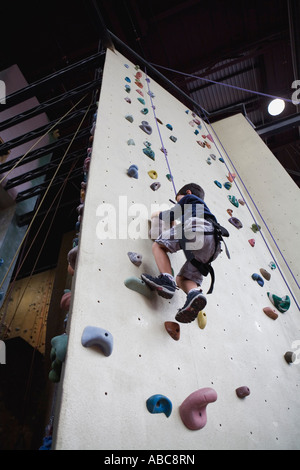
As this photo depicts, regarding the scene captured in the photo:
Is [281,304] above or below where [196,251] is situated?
below

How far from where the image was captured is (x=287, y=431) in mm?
Result: 1369

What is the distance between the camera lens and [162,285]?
1.18 metres

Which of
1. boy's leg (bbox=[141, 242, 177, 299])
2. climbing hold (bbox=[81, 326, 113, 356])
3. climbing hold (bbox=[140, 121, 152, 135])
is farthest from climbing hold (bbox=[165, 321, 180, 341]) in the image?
climbing hold (bbox=[140, 121, 152, 135])

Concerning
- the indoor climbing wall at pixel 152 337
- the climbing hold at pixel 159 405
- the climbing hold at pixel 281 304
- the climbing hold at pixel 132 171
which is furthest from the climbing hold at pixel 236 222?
the climbing hold at pixel 159 405

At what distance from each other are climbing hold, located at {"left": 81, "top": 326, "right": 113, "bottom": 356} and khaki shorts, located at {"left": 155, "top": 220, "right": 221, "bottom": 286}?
0.56 m

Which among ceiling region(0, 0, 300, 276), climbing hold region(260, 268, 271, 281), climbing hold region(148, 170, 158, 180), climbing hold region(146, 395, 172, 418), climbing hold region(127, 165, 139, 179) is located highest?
ceiling region(0, 0, 300, 276)

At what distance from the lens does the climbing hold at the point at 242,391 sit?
1282 mm

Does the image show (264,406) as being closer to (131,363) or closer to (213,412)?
(213,412)

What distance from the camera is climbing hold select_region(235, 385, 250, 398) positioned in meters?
1.28

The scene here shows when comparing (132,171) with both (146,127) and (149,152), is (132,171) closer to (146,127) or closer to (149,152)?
(149,152)

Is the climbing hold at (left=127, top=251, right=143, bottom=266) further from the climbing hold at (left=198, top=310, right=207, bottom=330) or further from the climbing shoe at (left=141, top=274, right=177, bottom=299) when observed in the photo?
the climbing hold at (left=198, top=310, right=207, bottom=330)

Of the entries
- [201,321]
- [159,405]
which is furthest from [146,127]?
[159,405]

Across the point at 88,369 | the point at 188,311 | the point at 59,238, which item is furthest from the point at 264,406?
the point at 59,238

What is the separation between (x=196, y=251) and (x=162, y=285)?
0.84ft
